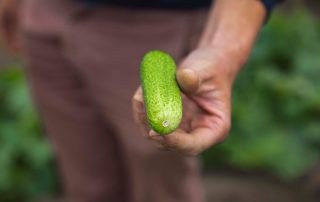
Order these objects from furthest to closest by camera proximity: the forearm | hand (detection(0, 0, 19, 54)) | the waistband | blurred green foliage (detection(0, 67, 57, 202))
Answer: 1. blurred green foliage (detection(0, 67, 57, 202))
2. hand (detection(0, 0, 19, 54))
3. the waistband
4. the forearm

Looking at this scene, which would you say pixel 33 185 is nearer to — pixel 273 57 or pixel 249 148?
pixel 249 148

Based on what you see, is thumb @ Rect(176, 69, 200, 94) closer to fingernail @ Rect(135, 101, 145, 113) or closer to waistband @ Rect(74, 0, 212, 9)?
fingernail @ Rect(135, 101, 145, 113)

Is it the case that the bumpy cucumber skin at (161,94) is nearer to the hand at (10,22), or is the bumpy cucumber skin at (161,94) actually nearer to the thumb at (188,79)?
the thumb at (188,79)

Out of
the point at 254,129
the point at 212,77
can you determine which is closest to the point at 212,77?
the point at 212,77

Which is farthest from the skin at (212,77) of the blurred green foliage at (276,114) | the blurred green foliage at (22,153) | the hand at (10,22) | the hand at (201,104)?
the blurred green foliage at (22,153)

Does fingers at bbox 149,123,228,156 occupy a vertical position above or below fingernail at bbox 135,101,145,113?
below

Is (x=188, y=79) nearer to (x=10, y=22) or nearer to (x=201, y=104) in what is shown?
(x=201, y=104)

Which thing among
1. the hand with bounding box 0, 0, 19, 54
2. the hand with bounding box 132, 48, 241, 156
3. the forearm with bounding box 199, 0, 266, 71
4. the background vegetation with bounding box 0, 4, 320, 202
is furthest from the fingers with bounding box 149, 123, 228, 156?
the background vegetation with bounding box 0, 4, 320, 202
